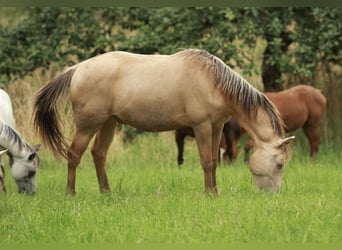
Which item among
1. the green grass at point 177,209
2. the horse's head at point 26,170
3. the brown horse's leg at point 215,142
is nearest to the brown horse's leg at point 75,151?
the green grass at point 177,209

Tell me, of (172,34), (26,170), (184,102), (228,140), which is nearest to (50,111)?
(26,170)

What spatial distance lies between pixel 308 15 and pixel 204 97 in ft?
20.5

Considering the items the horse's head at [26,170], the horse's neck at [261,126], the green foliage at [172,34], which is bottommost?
the horse's head at [26,170]

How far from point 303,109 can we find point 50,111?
542cm

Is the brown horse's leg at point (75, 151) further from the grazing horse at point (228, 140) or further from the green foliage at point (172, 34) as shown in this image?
the green foliage at point (172, 34)

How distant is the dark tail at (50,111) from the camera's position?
9.63m

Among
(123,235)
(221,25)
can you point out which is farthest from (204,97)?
(221,25)

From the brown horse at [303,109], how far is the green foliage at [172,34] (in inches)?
27.2

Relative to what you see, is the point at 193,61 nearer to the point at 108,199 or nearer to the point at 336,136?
the point at 108,199

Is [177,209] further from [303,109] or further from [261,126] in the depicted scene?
[303,109]

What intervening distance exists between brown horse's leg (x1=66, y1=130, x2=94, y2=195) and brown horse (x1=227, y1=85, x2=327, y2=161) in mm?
4387

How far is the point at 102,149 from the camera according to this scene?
987 centimetres

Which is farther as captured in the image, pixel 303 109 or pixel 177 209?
pixel 303 109

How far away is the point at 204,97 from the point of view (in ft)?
30.0
